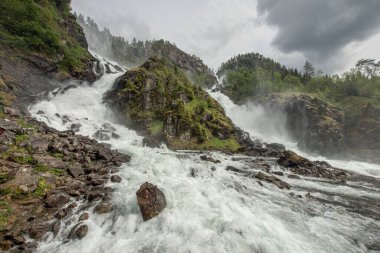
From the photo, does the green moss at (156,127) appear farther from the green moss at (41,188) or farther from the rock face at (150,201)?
the rock face at (150,201)

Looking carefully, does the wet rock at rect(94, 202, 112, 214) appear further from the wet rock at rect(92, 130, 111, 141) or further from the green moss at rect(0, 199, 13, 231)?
the wet rock at rect(92, 130, 111, 141)

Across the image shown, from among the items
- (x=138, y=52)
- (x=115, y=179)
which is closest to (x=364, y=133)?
(x=115, y=179)

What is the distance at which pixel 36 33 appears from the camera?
157 feet

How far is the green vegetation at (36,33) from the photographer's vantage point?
44.6 metres

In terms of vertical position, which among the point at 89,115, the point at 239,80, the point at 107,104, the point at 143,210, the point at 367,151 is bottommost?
the point at 143,210

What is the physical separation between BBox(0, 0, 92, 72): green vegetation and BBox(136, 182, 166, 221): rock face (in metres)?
46.6

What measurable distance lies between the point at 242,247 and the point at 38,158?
51.3 feet

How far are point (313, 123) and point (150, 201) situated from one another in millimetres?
67699

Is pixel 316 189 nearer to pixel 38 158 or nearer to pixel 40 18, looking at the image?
pixel 38 158

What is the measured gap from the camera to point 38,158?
16.1 metres

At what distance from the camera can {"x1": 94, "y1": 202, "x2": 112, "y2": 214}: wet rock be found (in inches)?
482

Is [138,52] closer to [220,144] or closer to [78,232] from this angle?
[220,144]

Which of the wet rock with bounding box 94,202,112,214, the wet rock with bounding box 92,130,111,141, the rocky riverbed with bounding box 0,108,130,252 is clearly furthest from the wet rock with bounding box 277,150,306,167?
the wet rock with bounding box 94,202,112,214

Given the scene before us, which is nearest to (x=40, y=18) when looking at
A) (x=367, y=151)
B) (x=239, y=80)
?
(x=239, y=80)
